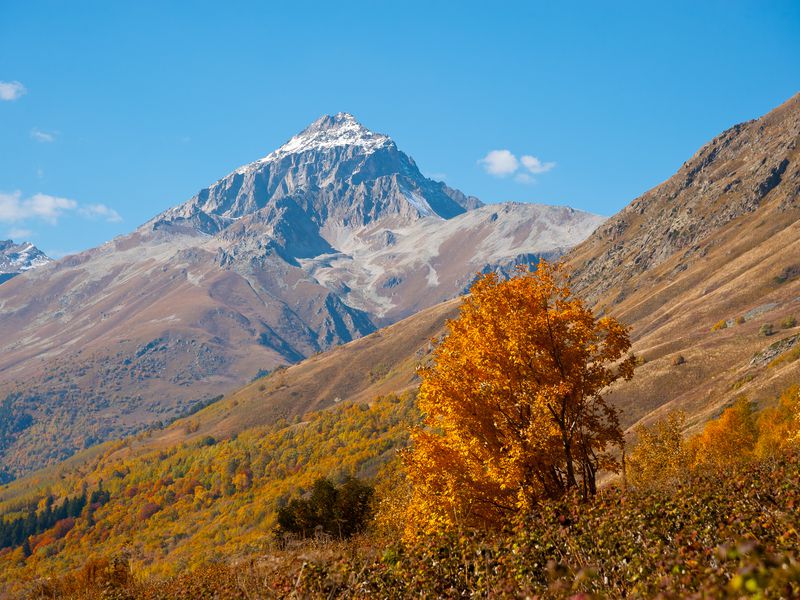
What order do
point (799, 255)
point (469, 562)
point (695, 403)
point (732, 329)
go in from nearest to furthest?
point (469, 562)
point (695, 403)
point (732, 329)
point (799, 255)

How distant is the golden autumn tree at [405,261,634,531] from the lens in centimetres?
1989

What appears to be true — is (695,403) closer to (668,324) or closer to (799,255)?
(668,324)

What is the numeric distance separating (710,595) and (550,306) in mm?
16805

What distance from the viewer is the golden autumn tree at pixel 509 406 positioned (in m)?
19.9

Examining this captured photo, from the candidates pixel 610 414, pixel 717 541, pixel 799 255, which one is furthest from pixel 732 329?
pixel 717 541

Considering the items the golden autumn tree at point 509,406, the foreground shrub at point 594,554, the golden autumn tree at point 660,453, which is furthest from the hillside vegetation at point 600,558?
the golden autumn tree at point 660,453

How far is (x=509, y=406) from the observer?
21031 mm

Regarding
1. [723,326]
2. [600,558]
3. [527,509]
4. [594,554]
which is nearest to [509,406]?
[527,509]

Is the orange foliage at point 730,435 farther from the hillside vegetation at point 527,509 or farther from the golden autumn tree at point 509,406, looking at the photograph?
the golden autumn tree at point 509,406

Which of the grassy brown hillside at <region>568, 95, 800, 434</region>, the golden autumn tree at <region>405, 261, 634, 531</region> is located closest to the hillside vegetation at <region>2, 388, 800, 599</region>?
the golden autumn tree at <region>405, 261, 634, 531</region>

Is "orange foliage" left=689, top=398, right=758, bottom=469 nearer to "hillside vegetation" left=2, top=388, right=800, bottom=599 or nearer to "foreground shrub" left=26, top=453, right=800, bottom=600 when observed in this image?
"hillside vegetation" left=2, top=388, right=800, bottom=599

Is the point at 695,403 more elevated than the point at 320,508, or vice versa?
the point at 320,508

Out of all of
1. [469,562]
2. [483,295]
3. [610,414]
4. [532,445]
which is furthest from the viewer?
[610,414]

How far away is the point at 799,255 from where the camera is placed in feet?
475
